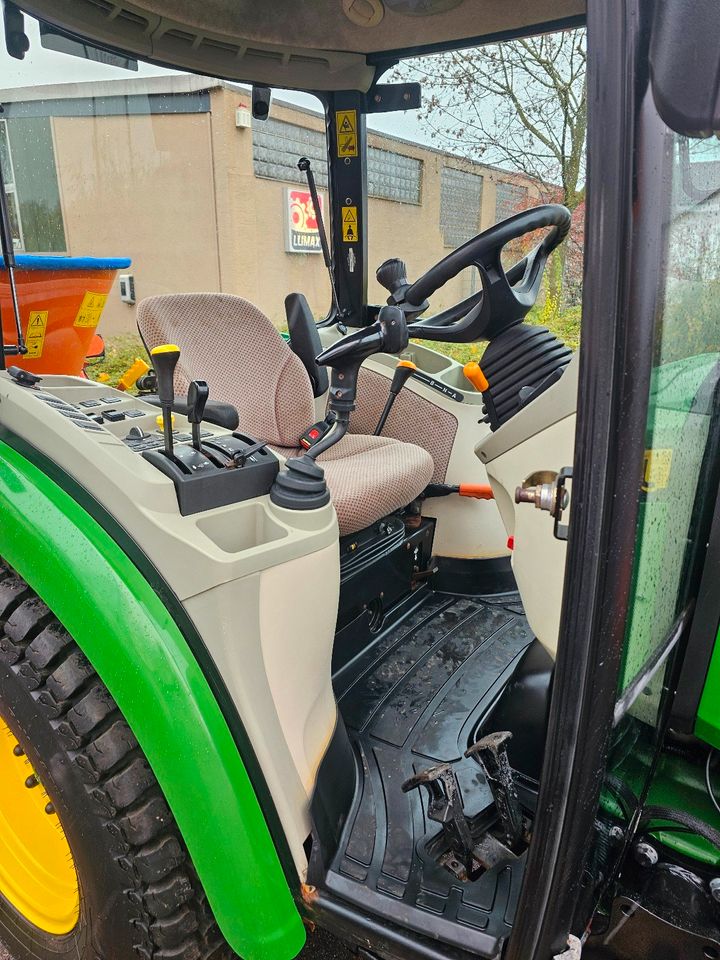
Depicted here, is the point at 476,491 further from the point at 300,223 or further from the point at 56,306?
the point at 300,223

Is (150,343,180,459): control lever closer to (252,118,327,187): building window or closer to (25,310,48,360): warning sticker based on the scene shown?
(25,310,48,360): warning sticker

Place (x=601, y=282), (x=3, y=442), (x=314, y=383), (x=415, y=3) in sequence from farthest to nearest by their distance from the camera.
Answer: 1. (x=314, y=383)
2. (x=415, y=3)
3. (x=3, y=442)
4. (x=601, y=282)

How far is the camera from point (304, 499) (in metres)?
1.20

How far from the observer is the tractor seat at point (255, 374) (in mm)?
2033

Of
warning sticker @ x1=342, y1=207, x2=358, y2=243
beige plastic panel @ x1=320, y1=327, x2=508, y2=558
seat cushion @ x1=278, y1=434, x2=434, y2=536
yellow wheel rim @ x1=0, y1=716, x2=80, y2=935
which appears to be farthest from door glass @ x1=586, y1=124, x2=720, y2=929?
warning sticker @ x1=342, y1=207, x2=358, y2=243

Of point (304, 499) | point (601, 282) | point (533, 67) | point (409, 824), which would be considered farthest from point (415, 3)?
point (409, 824)

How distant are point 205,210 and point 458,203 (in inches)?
99.4

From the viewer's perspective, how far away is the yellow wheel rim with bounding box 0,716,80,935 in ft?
4.48

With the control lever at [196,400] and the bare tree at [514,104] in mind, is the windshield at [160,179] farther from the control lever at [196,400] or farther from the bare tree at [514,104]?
the control lever at [196,400]

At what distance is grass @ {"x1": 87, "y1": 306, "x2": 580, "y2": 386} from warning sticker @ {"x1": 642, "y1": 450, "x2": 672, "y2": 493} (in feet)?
2.52

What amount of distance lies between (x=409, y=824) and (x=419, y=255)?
204 centimetres

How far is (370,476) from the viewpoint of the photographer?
1842mm

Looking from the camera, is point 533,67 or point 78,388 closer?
point 78,388

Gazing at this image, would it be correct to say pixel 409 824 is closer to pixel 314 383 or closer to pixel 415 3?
pixel 314 383
